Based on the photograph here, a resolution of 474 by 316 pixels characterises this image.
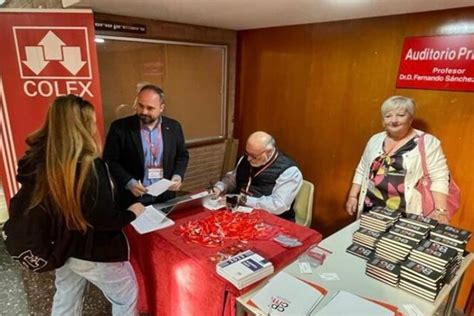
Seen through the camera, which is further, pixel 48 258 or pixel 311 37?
pixel 311 37

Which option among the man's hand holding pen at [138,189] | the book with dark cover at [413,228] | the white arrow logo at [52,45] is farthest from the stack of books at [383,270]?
the white arrow logo at [52,45]

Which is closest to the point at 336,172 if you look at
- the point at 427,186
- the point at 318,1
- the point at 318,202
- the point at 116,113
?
the point at 318,202

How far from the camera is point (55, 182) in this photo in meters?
1.23

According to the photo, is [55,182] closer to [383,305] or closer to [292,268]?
[292,268]

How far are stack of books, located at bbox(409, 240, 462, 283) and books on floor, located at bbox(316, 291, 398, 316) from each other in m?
0.27

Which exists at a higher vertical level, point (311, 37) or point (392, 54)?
point (311, 37)

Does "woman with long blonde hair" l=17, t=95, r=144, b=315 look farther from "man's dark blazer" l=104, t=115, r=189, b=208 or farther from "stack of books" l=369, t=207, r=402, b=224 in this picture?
"stack of books" l=369, t=207, r=402, b=224

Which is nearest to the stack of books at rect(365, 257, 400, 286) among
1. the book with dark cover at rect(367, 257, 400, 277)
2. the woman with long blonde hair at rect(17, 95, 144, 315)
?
the book with dark cover at rect(367, 257, 400, 277)

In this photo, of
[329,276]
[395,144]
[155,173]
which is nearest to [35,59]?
[155,173]

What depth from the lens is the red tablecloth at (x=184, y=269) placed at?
1.38 metres

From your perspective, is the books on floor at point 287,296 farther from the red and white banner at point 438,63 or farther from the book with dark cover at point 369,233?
the red and white banner at point 438,63

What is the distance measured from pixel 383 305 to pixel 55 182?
1390 millimetres

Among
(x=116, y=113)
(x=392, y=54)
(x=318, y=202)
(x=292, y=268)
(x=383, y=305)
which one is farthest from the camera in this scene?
(x=318, y=202)

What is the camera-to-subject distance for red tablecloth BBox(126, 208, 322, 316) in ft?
4.53
